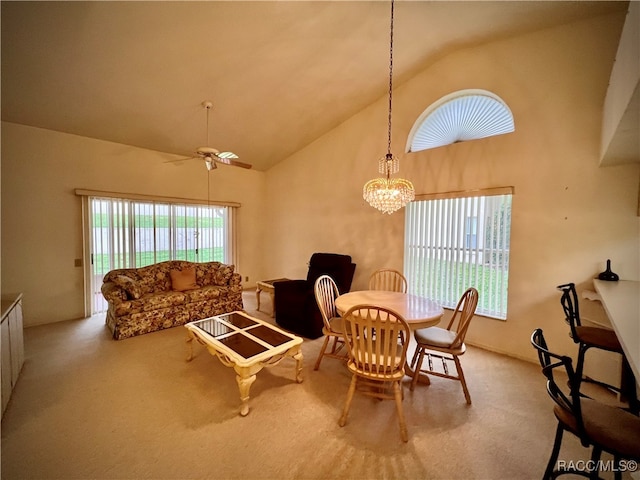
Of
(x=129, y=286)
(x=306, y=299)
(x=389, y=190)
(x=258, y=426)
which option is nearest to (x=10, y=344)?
(x=129, y=286)

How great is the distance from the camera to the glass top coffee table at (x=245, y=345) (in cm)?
194

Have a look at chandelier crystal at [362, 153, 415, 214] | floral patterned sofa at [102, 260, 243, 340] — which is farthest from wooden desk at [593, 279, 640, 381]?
floral patterned sofa at [102, 260, 243, 340]

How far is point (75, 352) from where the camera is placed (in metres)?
2.79

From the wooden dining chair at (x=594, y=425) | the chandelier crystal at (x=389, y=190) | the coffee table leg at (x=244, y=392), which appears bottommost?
the coffee table leg at (x=244, y=392)

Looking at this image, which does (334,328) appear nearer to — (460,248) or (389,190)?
(389,190)

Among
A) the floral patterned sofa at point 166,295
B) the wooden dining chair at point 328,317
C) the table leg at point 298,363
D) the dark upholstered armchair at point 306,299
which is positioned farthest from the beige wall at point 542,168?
the floral patterned sofa at point 166,295

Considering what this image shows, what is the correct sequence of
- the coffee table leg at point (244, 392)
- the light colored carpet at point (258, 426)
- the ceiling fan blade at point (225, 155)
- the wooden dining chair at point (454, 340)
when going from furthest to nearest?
1. the ceiling fan blade at point (225, 155)
2. the wooden dining chair at point (454, 340)
3. the coffee table leg at point (244, 392)
4. the light colored carpet at point (258, 426)

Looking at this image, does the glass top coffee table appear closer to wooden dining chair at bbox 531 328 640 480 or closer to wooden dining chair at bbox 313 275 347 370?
wooden dining chair at bbox 313 275 347 370

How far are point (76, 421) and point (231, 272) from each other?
8.61 ft

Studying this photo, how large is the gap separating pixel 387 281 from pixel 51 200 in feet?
16.2

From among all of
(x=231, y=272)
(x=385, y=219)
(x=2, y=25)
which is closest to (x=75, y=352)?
(x=231, y=272)

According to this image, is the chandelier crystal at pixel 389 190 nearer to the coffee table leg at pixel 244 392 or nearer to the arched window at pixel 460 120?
the arched window at pixel 460 120

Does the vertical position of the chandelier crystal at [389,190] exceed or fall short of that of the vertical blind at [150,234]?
it exceeds it

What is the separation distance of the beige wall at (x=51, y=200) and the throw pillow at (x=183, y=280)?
1.41 m
